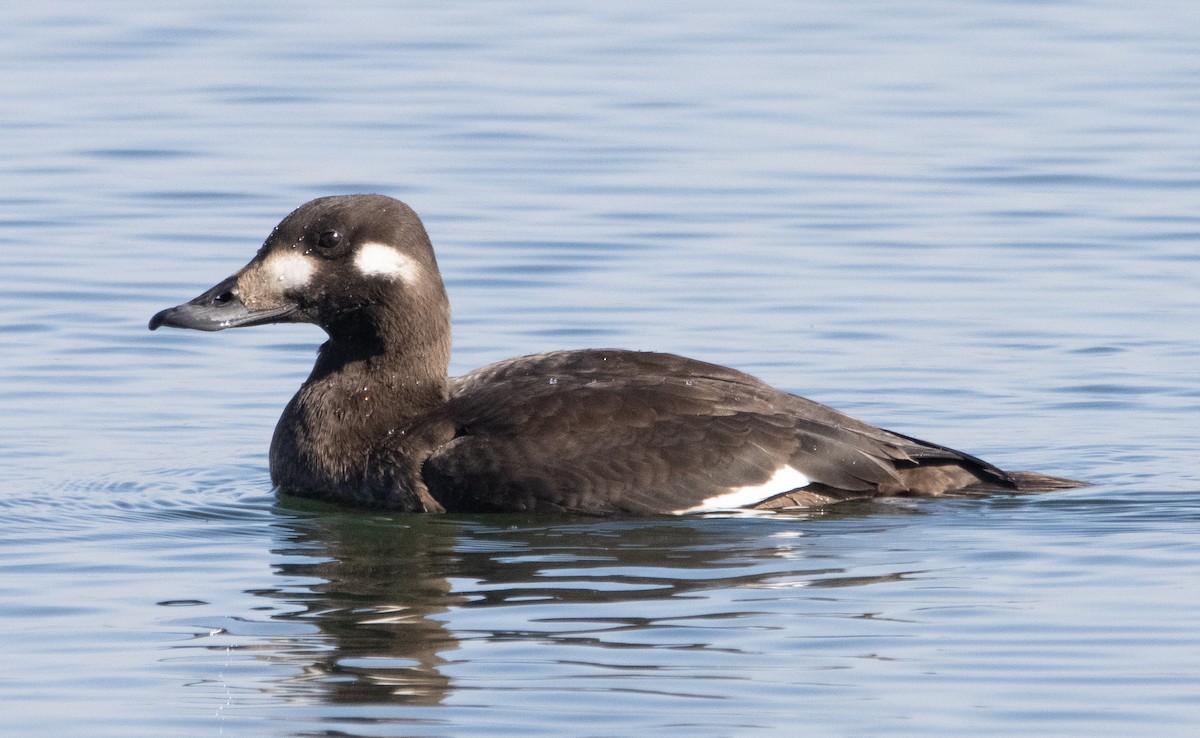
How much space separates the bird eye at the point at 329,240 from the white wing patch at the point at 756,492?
1.67m

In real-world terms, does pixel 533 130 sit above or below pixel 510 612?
above

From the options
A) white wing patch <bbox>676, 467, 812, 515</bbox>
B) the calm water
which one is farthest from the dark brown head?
white wing patch <bbox>676, 467, 812, 515</bbox>

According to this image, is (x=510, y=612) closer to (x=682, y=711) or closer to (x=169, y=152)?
(x=682, y=711)

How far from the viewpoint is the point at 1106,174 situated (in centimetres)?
1480

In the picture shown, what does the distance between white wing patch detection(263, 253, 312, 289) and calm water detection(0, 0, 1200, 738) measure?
85 cm

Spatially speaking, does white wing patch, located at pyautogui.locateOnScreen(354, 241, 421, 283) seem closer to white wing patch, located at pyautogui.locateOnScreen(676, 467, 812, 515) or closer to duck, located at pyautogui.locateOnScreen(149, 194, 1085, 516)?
duck, located at pyautogui.locateOnScreen(149, 194, 1085, 516)

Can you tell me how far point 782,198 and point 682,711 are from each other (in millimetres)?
8230

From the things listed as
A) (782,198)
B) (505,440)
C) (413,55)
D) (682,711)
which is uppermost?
(413,55)

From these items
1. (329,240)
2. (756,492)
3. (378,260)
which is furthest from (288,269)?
(756,492)

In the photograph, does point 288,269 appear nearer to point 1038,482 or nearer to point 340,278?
point 340,278

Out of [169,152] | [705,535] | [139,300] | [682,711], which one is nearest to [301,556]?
[705,535]

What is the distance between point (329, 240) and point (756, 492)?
74.0 inches

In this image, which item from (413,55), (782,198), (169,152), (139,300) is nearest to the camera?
(139,300)

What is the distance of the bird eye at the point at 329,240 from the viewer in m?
8.76
